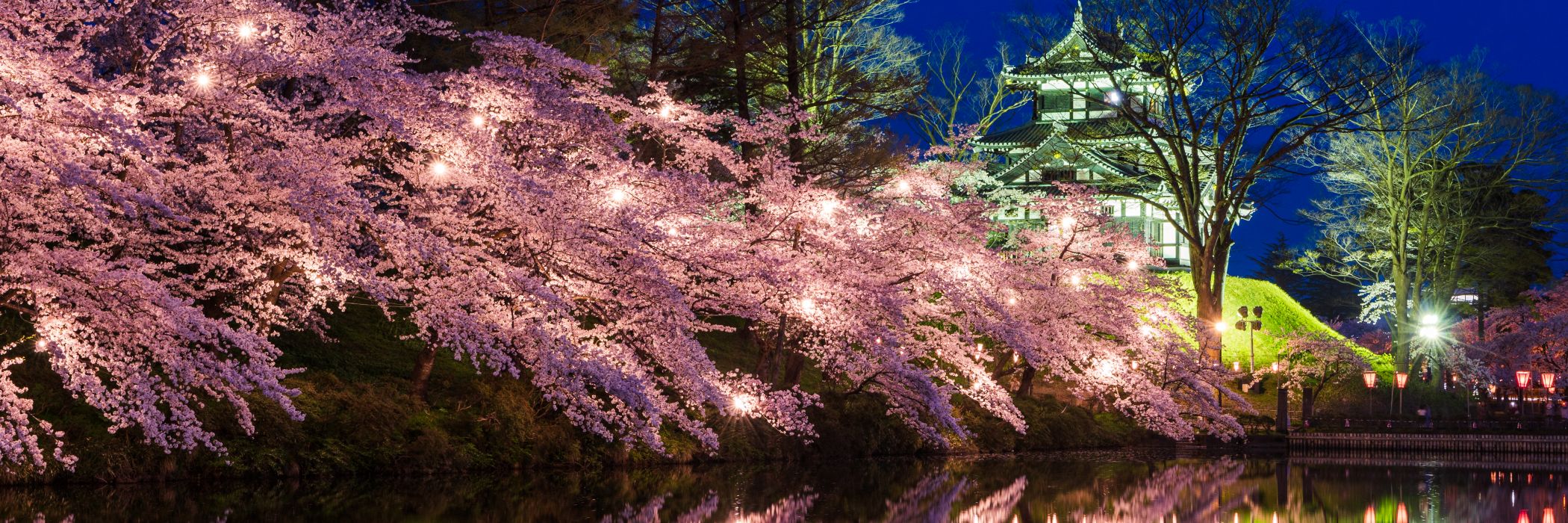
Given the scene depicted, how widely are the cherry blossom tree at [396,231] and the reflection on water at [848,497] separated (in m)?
0.82

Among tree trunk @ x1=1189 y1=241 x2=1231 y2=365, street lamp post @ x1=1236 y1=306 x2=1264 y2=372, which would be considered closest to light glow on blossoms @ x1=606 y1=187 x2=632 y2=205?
tree trunk @ x1=1189 y1=241 x2=1231 y2=365

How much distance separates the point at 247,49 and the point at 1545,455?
31.1 meters

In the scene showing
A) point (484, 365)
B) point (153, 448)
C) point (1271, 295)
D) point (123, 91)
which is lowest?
point (153, 448)

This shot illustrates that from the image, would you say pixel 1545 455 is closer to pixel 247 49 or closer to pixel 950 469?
pixel 950 469

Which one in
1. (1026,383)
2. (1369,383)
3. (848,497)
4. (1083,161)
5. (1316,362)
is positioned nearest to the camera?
(848,497)

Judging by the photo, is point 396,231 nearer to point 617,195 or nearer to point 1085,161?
point 617,195

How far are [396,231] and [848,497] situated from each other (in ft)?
22.1

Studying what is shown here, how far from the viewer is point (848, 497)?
53.7 ft

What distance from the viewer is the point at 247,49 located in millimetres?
12195

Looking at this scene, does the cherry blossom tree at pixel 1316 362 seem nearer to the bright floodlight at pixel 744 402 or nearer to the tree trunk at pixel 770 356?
the tree trunk at pixel 770 356

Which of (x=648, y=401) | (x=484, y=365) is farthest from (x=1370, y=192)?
(x=648, y=401)

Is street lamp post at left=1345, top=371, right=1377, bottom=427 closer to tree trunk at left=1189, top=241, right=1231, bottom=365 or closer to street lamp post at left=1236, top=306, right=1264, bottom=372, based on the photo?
street lamp post at left=1236, top=306, right=1264, bottom=372

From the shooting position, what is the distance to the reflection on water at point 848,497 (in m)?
13.3

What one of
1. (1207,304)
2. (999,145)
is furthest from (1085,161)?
(1207,304)
